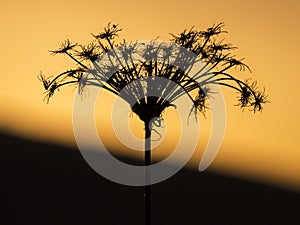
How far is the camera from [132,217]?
1959 cm

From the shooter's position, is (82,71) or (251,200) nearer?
(82,71)

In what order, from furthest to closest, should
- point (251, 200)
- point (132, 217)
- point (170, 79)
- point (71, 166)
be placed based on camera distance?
point (71, 166) → point (251, 200) → point (132, 217) → point (170, 79)

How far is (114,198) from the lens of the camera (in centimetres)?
2119

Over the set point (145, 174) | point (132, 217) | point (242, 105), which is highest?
point (242, 105)

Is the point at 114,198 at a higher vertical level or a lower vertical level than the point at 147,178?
lower

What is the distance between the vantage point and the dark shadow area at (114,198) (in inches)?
762

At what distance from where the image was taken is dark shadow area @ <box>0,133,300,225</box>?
19.3 m

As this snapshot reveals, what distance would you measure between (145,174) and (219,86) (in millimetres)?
1456

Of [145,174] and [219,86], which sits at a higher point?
[219,86]

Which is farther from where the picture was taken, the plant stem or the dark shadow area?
the dark shadow area

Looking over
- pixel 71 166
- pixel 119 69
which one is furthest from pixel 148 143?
pixel 71 166

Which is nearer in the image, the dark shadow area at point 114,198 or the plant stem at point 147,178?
the plant stem at point 147,178

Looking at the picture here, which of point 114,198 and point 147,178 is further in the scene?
point 114,198

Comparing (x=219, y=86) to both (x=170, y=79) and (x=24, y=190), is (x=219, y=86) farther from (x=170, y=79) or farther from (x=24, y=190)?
(x=24, y=190)
